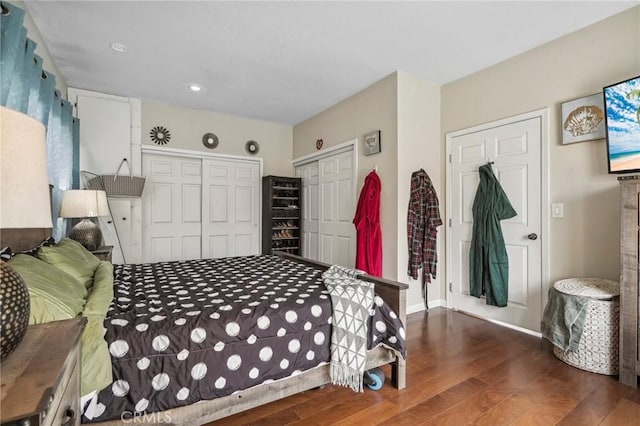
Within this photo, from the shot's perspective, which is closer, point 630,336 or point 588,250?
point 630,336

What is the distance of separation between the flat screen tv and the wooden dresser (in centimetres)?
28

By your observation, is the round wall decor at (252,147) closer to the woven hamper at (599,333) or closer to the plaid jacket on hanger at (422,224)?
the plaid jacket on hanger at (422,224)

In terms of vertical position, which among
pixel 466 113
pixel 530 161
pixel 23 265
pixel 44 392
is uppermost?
pixel 466 113

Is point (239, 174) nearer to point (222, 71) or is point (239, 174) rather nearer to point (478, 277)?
point (222, 71)

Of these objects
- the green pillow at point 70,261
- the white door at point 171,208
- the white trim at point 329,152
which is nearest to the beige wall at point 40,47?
the white door at point 171,208

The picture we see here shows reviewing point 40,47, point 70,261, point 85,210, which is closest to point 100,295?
point 70,261

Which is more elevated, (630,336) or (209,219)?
(209,219)

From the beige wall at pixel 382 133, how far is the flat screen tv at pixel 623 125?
167cm

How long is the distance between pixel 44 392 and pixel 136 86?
385cm

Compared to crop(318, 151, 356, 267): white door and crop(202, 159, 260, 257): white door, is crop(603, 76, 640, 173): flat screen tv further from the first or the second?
crop(202, 159, 260, 257): white door

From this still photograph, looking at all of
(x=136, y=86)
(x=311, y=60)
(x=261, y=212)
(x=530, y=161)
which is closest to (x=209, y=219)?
(x=261, y=212)

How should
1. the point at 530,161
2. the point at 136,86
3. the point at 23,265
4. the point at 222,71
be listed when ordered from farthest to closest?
the point at 136,86
the point at 222,71
the point at 530,161
the point at 23,265

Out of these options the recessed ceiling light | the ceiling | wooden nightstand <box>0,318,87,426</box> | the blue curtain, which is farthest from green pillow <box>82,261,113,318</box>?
the recessed ceiling light

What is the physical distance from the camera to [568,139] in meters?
2.54
